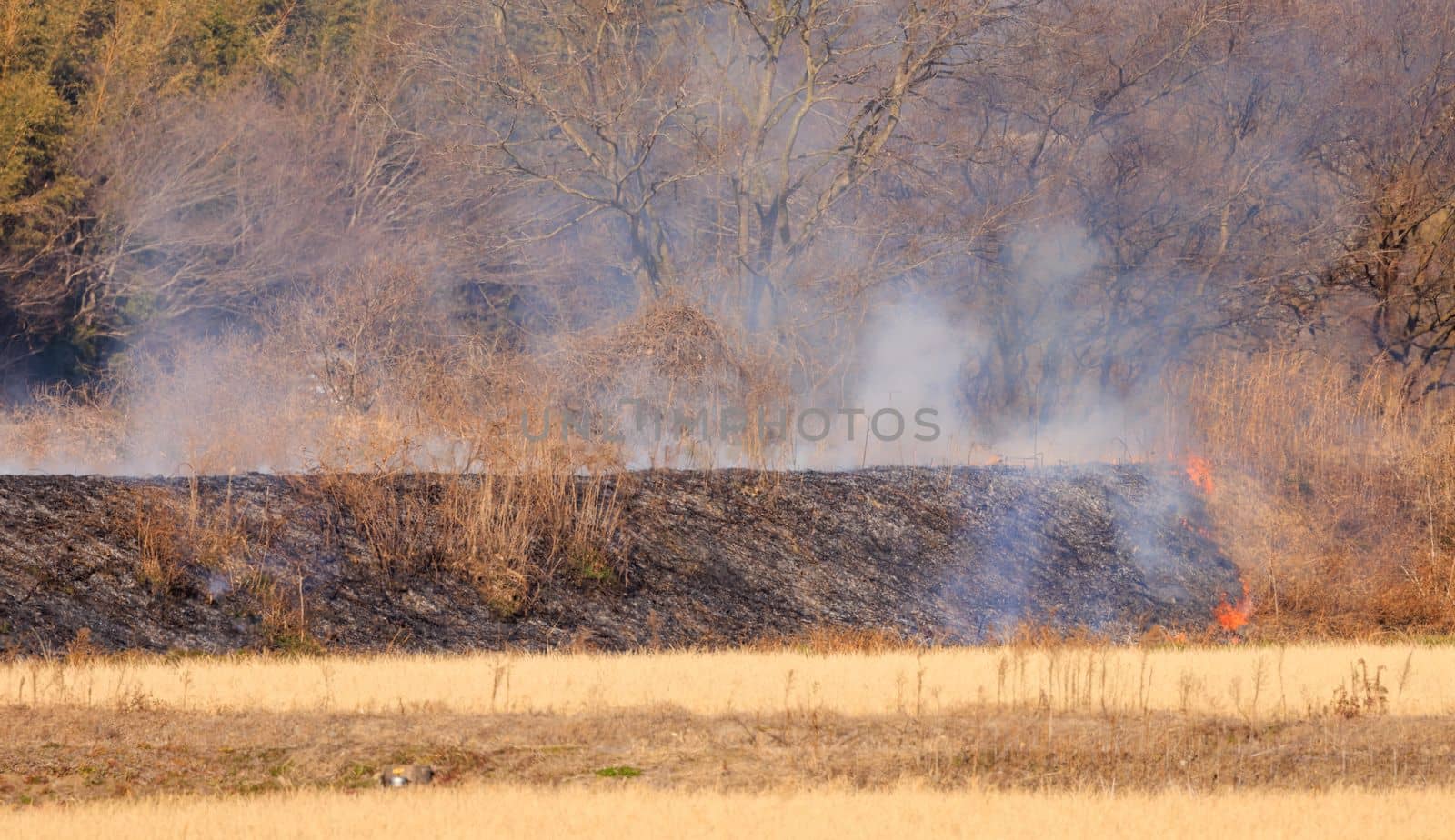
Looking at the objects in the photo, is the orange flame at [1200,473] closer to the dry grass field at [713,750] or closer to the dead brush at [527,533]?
the dead brush at [527,533]

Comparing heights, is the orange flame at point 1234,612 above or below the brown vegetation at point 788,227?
below

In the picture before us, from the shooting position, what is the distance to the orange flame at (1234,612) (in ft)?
61.5

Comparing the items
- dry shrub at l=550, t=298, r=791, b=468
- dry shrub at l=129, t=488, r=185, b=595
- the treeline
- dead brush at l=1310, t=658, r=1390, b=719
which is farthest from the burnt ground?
the treeline

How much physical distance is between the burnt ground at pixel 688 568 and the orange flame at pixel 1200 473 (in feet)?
0.54

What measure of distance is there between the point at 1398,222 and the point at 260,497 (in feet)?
67.0

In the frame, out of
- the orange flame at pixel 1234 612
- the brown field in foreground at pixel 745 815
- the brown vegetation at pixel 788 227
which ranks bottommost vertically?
the brown field in foreground at pixel 745 815

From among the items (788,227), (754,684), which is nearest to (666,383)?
(788,227)

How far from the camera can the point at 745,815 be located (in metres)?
8.52

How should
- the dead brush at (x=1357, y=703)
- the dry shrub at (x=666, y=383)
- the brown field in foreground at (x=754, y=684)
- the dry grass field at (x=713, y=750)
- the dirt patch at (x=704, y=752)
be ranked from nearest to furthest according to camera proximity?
the dry grass field at (x=713, y=750)
the dirt patch at (x=704, y=752)
the dead brush at (x=1357, y=703)
the brown field in foreground at (x=754, y=684)
the dry shrub at (x=666, y=383)

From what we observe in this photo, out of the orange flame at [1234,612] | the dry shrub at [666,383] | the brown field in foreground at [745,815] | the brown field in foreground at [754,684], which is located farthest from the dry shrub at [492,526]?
the brown field in foreground at [745,815]

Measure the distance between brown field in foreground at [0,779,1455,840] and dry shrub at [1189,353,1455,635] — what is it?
9521 mm

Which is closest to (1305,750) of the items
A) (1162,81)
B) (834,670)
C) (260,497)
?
(834,670)

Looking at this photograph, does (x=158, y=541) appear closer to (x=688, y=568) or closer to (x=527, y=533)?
(x=527, y=533)

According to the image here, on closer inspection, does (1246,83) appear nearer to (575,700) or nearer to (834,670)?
(834,670)
